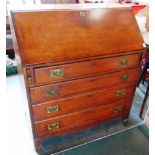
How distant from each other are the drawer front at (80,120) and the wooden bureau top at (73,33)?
0.52m

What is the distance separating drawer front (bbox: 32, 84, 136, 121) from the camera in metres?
1.24

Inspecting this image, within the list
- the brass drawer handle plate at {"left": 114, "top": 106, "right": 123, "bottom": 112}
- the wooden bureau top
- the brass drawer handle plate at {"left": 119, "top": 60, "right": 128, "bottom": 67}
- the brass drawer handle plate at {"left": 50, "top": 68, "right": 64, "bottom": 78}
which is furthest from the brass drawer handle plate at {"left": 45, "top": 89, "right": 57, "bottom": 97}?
the brass drawer handle plate at {"left": 114, "top": 106, "right": 123, "bottom": 112}

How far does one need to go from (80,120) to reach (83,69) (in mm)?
504

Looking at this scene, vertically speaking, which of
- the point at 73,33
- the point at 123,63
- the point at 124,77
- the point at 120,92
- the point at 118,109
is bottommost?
the point at 118,109

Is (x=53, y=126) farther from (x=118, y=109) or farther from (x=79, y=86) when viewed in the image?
(x=118, y=109)

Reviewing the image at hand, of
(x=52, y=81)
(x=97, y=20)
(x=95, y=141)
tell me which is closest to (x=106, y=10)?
(x=97, y=20)

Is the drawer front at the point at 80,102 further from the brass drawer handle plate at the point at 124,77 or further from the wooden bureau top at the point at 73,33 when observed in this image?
the wooden bureau top at the point at 73,33

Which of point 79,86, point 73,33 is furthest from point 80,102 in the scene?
point 73,33

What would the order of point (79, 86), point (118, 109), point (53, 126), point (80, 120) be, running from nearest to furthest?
point (79, 86)
point (53, 126)
point (80, 120)
point (118, 109)

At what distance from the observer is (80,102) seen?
1356mm

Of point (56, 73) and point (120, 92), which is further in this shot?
point (120, 92)

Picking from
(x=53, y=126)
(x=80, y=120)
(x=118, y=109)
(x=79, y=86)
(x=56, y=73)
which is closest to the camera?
(x=56, y=73)

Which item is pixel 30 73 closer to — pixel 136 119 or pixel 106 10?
pixel 106 10

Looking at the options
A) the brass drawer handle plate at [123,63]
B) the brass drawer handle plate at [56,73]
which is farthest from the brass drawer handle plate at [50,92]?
the brass drawer handle plate at [123,63]
